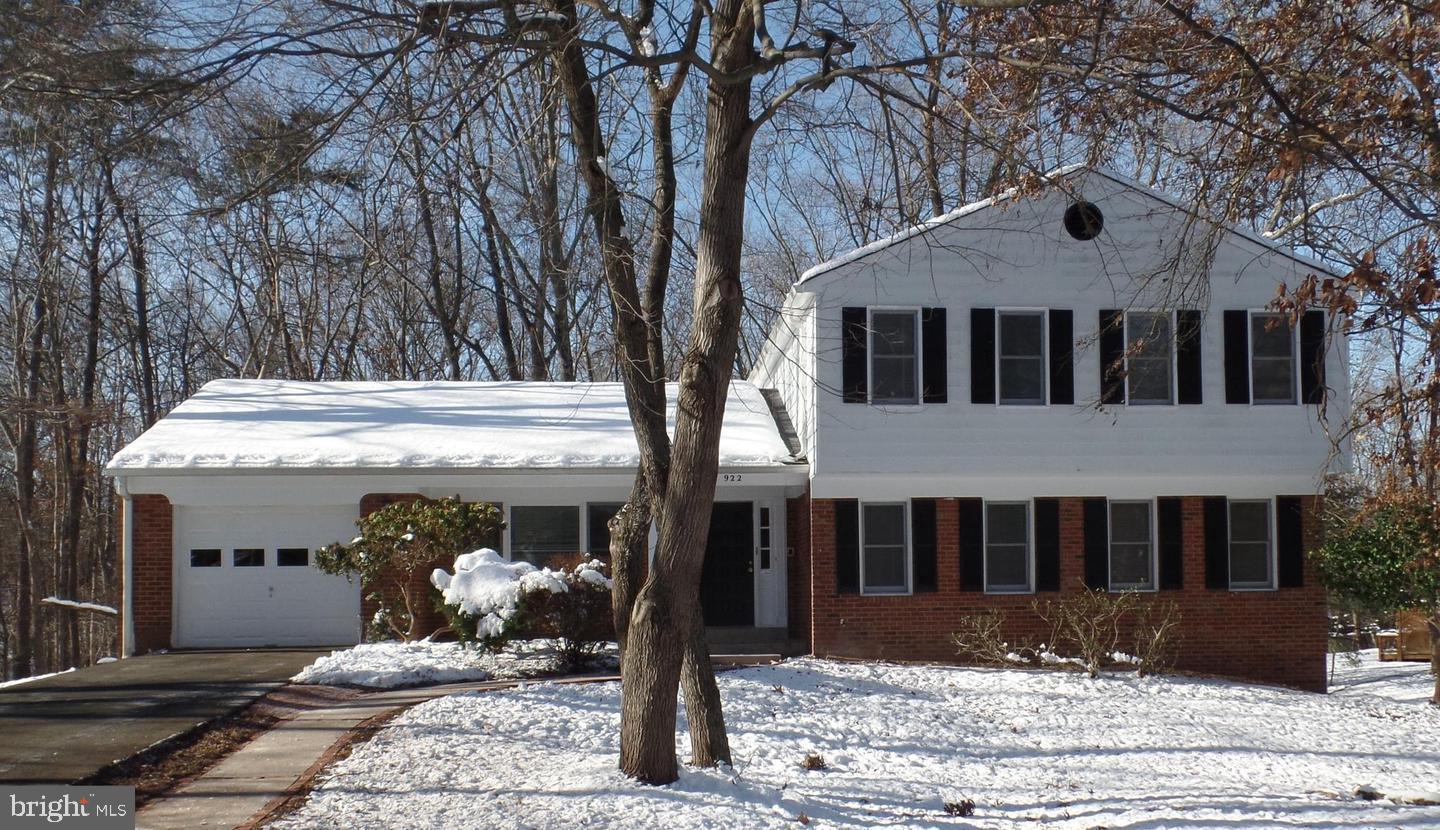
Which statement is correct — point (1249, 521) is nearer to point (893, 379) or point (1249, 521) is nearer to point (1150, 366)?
point (1150, 366)

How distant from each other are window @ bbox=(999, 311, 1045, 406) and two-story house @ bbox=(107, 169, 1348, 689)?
31mm

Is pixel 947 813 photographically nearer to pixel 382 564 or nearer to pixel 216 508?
pixel 382 564

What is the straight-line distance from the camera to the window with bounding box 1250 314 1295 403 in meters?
17.1

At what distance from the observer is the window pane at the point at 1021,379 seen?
16844 millimetres

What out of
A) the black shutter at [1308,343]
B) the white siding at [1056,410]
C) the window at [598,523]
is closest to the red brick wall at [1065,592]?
the white siding at [1056,410]

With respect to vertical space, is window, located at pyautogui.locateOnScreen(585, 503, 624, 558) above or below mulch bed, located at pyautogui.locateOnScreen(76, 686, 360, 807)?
above

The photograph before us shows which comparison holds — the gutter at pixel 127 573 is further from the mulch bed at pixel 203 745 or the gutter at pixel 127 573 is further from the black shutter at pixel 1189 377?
the black shutter at pixel 1189 377

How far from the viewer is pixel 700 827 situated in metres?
7.61

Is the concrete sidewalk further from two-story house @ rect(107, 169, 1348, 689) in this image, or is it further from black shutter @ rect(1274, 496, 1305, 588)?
black shutter @ rect(1274, 496, 1305, 588)

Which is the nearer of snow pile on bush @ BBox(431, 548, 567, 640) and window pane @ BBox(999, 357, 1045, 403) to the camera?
snow pile on bush @ BBox(431, 548, 567, 640)

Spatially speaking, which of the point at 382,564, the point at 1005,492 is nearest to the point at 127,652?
the point at 382,564

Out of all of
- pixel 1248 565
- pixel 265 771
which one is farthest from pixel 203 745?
pixel 1248 565

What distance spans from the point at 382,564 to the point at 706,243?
887 centimetres

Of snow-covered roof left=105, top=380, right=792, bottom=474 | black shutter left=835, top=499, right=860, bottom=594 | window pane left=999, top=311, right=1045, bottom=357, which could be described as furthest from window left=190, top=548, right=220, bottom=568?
window pane left=999, top=311, right=1045, bottom=357
